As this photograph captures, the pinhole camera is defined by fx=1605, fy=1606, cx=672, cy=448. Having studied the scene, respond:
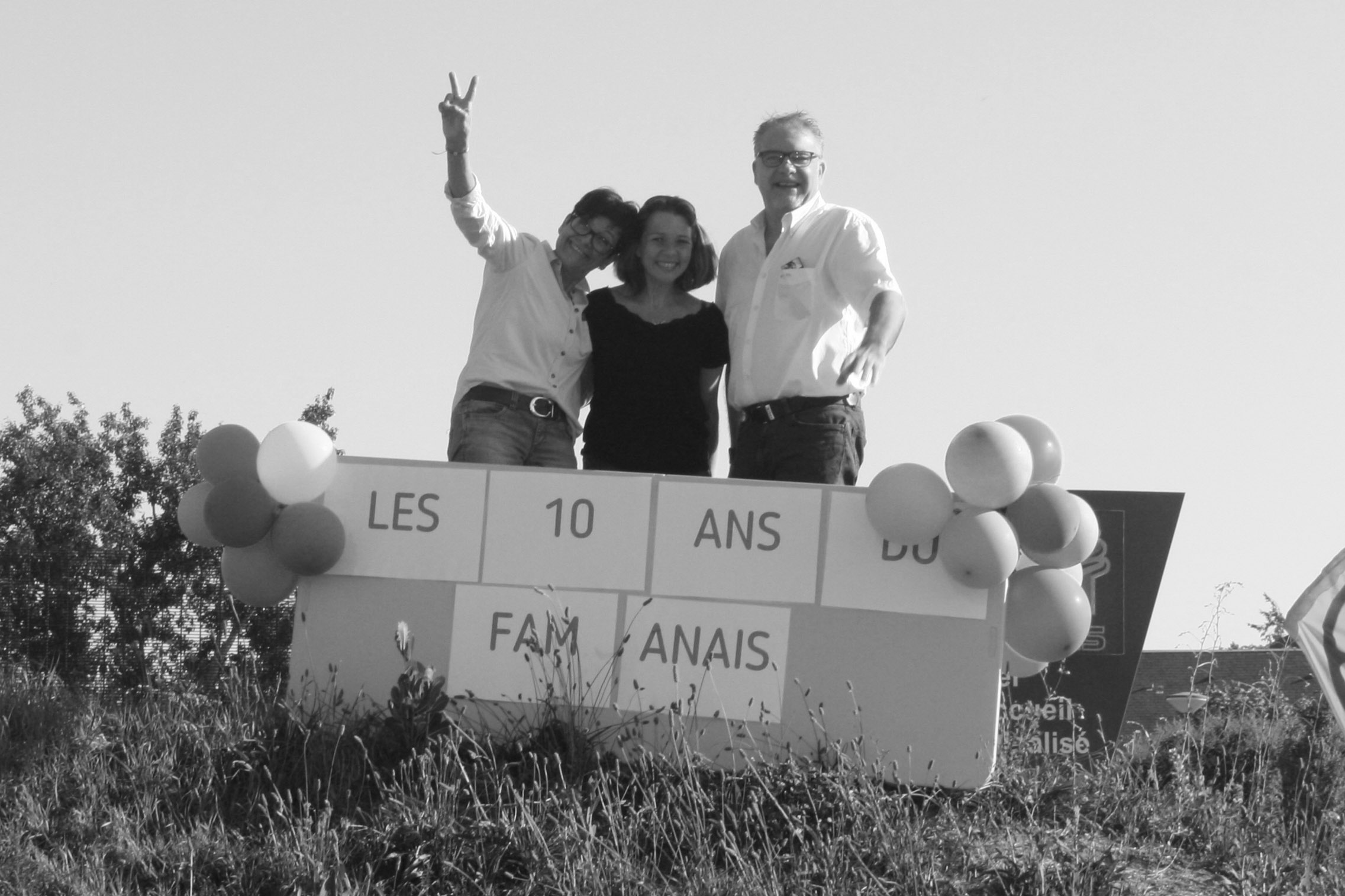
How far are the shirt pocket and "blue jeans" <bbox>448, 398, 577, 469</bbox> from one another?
0.92 meters

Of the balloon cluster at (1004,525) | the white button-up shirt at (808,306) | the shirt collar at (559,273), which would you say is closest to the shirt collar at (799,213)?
the white button-up shirt at (808,306)

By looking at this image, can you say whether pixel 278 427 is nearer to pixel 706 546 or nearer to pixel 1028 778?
pixel 706 546

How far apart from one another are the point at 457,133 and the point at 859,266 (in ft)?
4.98

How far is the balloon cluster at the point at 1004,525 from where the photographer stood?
5.10m

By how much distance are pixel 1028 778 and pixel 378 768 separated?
7.06ft

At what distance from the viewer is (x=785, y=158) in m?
5.88

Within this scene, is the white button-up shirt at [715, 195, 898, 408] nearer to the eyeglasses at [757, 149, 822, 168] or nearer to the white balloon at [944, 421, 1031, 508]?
the eyeglasses at [757, 149, 822, 168]

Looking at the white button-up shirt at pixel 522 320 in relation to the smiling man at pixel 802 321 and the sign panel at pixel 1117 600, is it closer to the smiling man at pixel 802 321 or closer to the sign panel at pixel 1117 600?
the smiling man at pixel 802 321

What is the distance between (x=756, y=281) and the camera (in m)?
5.92

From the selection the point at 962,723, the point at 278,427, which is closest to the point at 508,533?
the point at 278,427

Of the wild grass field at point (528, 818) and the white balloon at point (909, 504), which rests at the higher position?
the white balloon at point (909, 504)

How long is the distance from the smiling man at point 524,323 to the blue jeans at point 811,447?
2.49 ft

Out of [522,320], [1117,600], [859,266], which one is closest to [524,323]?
[522,320]

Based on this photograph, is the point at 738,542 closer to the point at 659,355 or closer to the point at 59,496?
the point at 659,355
